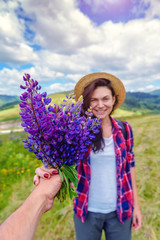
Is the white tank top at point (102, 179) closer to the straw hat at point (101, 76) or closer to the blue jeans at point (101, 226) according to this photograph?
the blue jeans at point (101, 226)

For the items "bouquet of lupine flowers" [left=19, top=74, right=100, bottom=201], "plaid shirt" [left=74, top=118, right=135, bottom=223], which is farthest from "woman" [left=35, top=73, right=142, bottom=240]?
"bouquet of lupine flowers" [left=19, top=74, right=100, bottom=201]

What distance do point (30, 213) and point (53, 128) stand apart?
0.62 meters

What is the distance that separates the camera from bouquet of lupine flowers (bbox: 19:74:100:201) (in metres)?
0.91

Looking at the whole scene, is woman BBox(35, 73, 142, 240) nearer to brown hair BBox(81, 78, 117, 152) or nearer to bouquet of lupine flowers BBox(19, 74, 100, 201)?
brown hair BBox(81, 78, 117, 152)

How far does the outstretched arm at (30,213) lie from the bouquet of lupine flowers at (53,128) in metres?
0.14

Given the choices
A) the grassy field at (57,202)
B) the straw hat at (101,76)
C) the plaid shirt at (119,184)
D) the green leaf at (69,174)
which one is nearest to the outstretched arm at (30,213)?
the green leaf at (69,174)

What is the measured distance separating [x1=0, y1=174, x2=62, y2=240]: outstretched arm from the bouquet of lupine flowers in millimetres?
143

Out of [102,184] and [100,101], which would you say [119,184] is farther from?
[100,101]

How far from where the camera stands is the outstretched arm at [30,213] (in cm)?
82

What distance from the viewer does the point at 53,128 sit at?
994 mm

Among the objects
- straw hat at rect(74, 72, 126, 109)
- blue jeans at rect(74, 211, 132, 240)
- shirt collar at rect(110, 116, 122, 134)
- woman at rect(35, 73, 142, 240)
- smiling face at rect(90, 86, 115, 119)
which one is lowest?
blue jeans at rect(74, 211, 132, 240)

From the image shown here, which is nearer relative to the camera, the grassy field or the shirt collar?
the shirt collar

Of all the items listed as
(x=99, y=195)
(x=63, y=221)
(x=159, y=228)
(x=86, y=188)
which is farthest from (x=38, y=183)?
(x=159, y=228)

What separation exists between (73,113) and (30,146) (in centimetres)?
42
